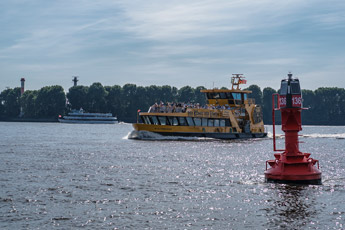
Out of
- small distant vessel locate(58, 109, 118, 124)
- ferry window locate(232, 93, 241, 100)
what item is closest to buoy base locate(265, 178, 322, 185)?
ferry window locate(232, 93, 241, 100)

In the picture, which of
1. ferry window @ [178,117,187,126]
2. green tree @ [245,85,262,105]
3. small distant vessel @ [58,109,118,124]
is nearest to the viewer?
ferry window @ [178,117,187,126]

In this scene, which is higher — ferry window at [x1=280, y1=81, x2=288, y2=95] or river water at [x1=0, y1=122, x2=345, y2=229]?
ferry window at [x1=280, y1=81, x2=288, y2=95]

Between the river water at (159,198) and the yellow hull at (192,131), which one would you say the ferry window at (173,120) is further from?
the river water at (159,198)

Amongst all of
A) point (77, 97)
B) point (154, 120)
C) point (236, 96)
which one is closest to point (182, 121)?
point (154, 120)

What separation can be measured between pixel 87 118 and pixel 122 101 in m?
17.8

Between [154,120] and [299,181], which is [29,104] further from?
[299,181]

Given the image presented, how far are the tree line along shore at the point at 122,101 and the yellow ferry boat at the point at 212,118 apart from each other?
110435 millimetres

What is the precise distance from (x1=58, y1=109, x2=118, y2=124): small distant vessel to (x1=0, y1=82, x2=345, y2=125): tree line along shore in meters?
7.76

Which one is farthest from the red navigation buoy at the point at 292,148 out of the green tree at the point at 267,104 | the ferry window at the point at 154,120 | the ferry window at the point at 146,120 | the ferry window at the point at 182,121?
the green tree at the point at 267,104

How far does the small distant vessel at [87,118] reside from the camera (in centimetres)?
17400

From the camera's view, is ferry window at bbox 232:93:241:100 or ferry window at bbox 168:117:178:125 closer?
ferry window at bbox 168:117:178:125

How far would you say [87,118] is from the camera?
175000 mm

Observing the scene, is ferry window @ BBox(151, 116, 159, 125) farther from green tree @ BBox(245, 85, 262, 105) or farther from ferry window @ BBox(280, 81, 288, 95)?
green tree @ BBox(245, 85, 262, 105)

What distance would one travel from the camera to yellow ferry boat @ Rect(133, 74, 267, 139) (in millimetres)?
62719
